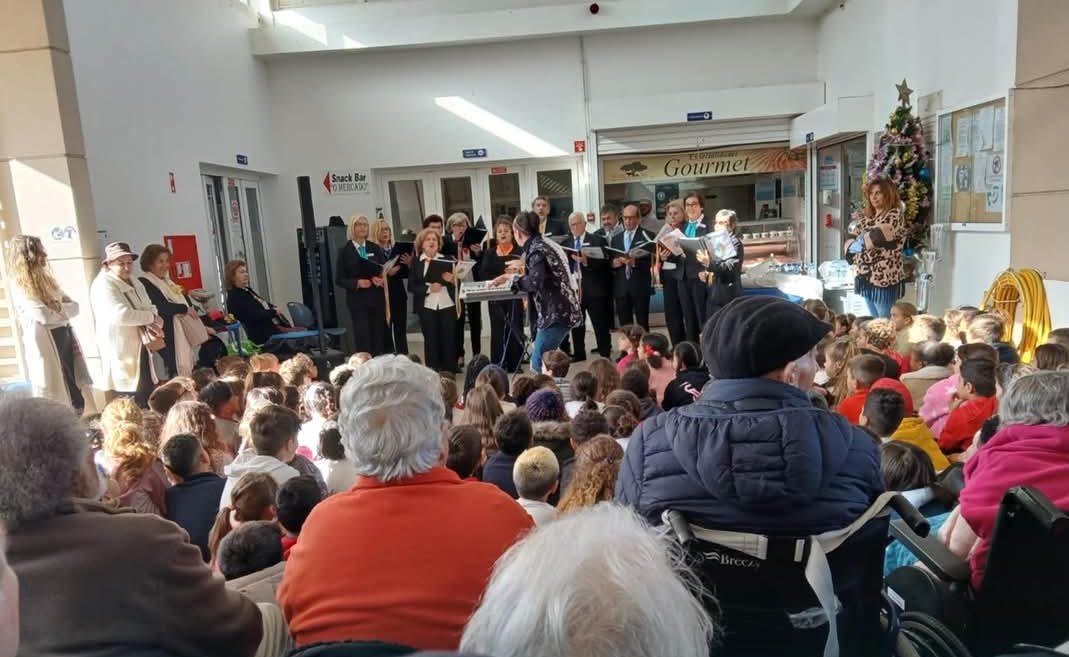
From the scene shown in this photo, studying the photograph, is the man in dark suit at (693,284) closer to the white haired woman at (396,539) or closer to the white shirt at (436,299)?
the white shirt at (436,299)

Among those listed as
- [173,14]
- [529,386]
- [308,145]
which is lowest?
[529,386]

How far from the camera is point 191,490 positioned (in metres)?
2.71

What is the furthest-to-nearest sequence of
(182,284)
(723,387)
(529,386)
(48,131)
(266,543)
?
(182,284) < (48,131) < (529,386) < (266,543) < (723,387)

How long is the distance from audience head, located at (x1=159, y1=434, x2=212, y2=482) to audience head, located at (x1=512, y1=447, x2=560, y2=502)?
1.24 m

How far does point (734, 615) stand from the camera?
149 centimetres

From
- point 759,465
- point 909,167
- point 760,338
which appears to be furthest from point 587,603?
point 909,167

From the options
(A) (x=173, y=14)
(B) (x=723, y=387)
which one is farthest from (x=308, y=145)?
(B) (x=723, y=387)

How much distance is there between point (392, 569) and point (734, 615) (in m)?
0.68

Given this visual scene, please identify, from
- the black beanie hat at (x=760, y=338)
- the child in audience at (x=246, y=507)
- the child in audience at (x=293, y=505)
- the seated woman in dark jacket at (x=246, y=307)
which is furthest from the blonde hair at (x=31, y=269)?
the black beanie hat at (x=760, y=338)

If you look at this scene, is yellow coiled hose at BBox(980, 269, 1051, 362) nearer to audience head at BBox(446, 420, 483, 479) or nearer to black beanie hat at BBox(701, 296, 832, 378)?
audience head at BBox(446, 420, 483, 479)

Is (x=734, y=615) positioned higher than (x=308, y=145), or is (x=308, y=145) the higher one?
(x=308, y=145)

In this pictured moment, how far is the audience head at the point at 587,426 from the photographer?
296 centimetres

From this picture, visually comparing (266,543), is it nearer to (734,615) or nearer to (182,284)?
(734,615)

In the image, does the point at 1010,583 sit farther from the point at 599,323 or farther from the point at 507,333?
the point at 599,323
